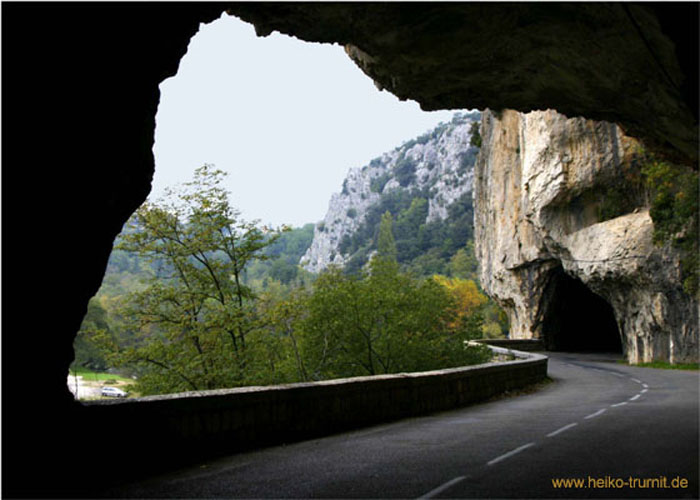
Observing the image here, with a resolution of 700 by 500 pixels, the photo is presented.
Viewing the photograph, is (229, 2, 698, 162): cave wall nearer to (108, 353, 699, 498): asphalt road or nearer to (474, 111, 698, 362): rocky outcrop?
(108, 353, 699, 498): asphalt road

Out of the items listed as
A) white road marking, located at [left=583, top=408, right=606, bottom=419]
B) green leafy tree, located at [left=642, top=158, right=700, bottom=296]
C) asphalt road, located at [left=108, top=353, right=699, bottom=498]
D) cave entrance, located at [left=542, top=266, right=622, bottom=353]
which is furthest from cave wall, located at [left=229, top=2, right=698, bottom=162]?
cave entrance, located at [left=542, top=266, right=622, bottom=353]

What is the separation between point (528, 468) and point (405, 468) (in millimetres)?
1486

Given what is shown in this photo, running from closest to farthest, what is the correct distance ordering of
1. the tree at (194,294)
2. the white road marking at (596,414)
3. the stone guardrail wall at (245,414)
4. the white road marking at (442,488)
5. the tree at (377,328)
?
1. the white road marking at (442,488)
2. the stone guardrail wall at (245,414)
3. the white road marking at (596,414)
4. the tree at (377,328)
5. the tree at (194,294)

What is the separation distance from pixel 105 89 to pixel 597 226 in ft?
101

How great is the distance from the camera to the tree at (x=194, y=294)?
67.3 feet

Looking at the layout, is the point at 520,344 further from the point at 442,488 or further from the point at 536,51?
the point at 442,488

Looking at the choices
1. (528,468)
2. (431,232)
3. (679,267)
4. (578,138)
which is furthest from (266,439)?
(431,232)

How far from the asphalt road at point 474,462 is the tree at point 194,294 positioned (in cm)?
992

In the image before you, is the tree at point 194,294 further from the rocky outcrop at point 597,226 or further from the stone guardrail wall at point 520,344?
the stone guardrail wall at point 520,344

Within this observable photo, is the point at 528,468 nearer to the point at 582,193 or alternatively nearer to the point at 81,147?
the point at 81,147

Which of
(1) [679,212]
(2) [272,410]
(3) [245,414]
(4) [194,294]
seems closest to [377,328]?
(4) [194,294]

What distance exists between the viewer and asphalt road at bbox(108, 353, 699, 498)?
6.42 m

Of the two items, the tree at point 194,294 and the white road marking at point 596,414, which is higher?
the tree at point 194,294

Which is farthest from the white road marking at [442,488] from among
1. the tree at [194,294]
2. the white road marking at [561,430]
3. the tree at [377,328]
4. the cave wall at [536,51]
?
the tree at [194,294]
